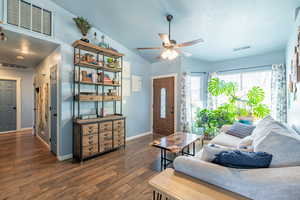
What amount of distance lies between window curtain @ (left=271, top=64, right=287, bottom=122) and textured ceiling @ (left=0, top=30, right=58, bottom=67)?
533 centimetres

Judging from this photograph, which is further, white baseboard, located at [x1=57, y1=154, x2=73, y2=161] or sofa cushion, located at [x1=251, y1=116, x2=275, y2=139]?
white baseboard, located at [x1=57, y1=154, x2=73, y2=161]

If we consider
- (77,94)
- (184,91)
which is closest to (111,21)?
(77,94)

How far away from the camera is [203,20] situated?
2.67 metres

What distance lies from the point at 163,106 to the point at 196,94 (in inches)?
48.4

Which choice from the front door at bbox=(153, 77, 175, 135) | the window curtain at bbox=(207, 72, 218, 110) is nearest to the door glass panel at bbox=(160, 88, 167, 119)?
the front door at bbox=(153, 77, 175, 135)

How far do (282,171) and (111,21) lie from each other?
3.75 m

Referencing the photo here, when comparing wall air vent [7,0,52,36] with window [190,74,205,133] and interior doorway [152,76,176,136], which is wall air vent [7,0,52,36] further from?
window [190,74,205,133]

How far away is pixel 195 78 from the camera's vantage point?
15.5ft

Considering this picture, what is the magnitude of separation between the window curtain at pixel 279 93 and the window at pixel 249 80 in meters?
0.26

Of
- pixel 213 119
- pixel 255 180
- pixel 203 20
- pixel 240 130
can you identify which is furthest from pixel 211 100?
pixel 255 180

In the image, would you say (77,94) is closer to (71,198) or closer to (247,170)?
(71,198)

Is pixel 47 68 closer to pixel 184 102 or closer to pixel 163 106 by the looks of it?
pixel 163 106

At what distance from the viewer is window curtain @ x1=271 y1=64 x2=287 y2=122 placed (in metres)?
3.29

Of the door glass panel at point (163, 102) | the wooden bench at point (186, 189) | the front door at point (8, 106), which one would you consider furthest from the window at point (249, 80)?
the front door at point (8, 106)
